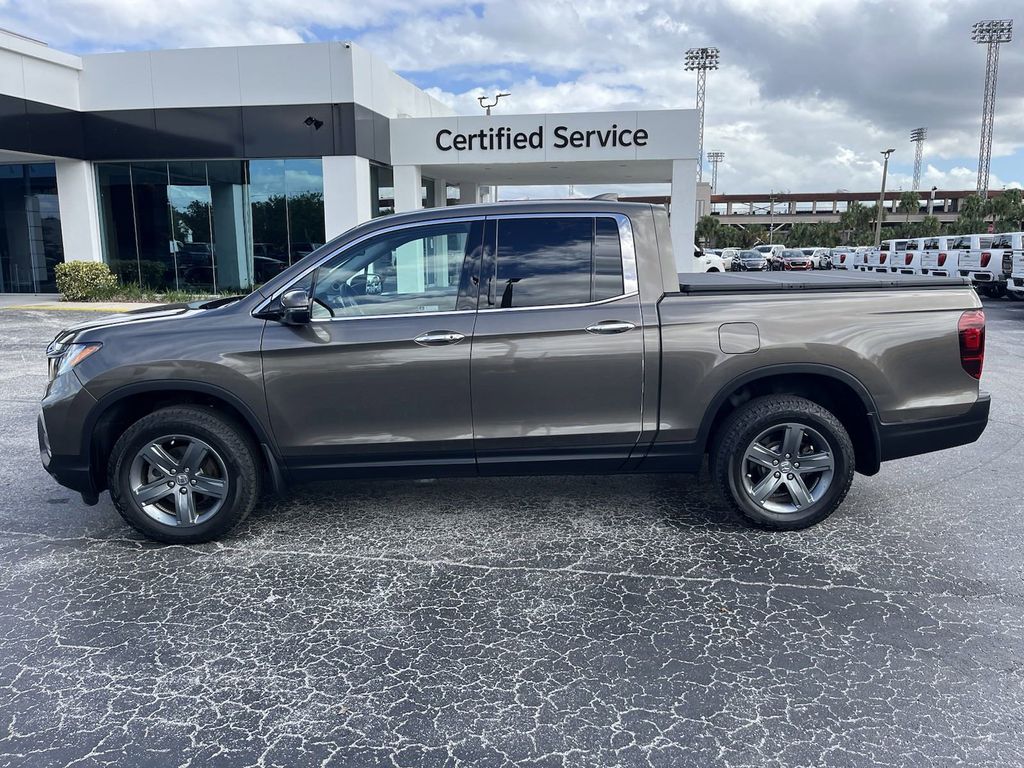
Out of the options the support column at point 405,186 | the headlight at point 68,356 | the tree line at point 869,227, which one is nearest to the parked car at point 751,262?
the support column at point 405,186

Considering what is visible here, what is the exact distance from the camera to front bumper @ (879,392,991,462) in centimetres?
450

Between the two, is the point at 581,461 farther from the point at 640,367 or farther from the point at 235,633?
the point at 235,633

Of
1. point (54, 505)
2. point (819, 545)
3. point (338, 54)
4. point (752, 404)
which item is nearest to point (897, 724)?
point (819, 545)

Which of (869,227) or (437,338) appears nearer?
(437,338)

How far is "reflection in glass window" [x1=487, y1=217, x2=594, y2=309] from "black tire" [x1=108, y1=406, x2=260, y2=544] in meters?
1.63

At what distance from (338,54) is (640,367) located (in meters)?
16.8

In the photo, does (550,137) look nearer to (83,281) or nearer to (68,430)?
(83,281)

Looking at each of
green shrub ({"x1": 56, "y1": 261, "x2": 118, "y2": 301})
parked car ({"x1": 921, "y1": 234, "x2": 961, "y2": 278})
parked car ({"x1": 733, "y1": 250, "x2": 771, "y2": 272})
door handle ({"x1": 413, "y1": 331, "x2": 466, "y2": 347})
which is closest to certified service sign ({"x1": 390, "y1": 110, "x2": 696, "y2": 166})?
green shrub ({"x1": 56, "y1": 261, "x2": 118, "y2": 301})

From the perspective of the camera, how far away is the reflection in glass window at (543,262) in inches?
171

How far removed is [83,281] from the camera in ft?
64.8

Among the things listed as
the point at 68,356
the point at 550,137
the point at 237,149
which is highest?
the point at 550,137

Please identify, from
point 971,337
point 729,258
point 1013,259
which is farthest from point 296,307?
point 729,258

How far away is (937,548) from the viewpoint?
14.4 feet

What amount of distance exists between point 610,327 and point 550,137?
54.6 feet
